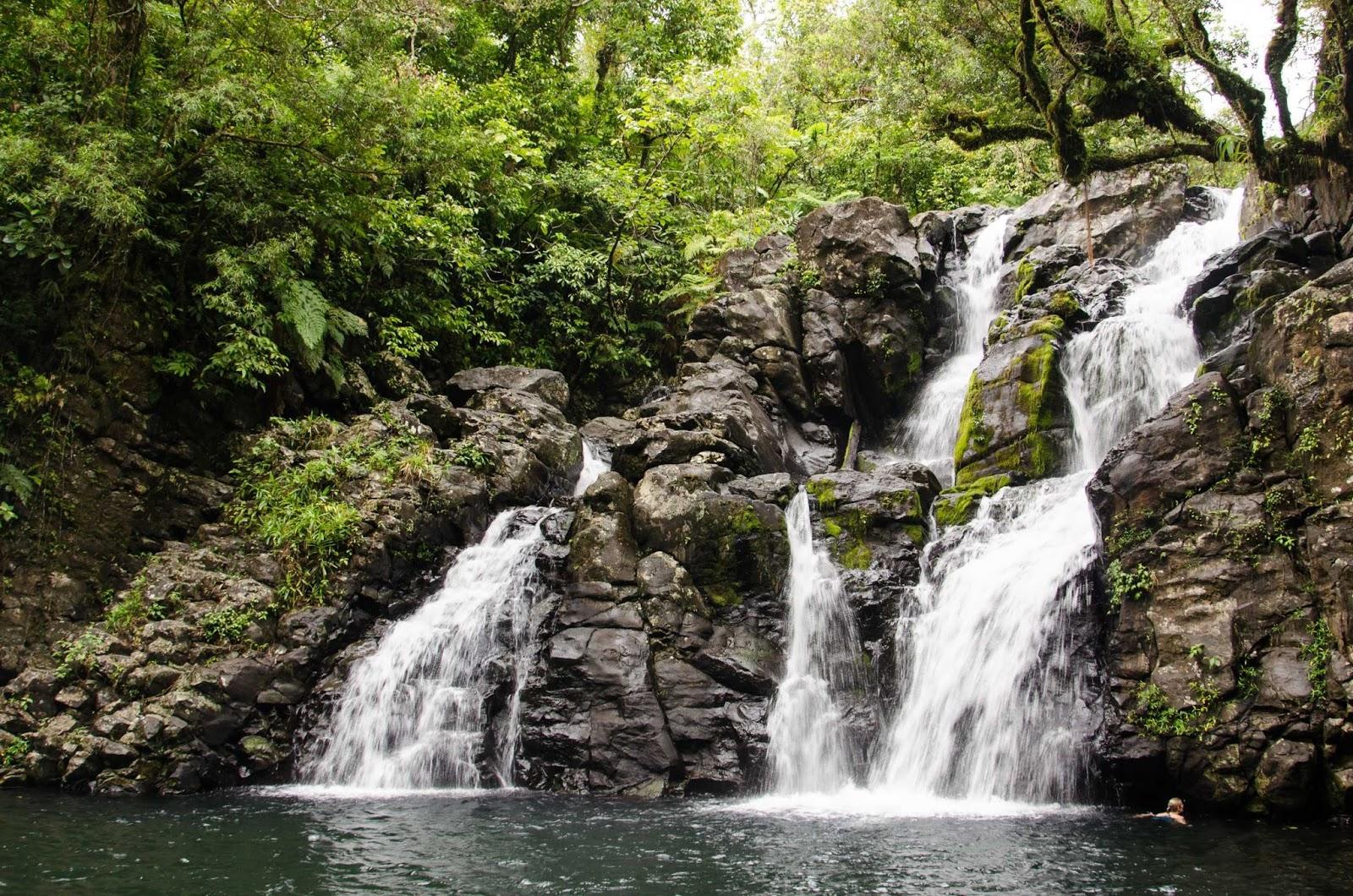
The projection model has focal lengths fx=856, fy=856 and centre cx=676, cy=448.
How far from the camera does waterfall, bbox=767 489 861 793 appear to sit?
10195mm

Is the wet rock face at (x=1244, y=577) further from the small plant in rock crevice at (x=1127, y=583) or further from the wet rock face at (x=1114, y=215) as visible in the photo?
the wet rock face at (x=1114, y=215)

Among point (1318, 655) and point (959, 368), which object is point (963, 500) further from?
point (959, 368)

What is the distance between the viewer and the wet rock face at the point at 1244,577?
8070 mm

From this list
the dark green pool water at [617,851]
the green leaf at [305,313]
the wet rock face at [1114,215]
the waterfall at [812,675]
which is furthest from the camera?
the wet rock face at [1114,215]

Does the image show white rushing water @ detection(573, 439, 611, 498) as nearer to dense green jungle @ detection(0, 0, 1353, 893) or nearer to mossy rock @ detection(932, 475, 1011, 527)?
A: dense green jungle @ detection(0, 0, 1353, 893)

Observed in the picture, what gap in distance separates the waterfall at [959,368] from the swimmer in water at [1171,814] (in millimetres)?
7009

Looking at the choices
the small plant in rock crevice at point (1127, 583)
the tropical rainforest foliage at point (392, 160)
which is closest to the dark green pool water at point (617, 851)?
→ the small plant in rock crevice at point (1127, 583)

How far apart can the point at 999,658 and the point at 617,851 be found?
5.31 meters

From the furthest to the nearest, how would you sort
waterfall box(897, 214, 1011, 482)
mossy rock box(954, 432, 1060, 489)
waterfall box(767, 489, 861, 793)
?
waterfall box(897, 214, 1011, 482) < mossy rock box(954, 432, 1060, 489) < waterfall box(767, 489, 861, 793)

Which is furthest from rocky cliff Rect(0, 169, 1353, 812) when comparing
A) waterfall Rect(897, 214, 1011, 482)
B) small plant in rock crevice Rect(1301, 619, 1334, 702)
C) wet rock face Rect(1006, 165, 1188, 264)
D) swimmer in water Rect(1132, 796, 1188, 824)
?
wet rock face Rect(1006, 165, 1188, 264)

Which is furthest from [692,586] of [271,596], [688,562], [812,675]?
[271,596]

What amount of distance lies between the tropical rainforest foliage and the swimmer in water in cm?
956

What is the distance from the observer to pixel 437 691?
36.4ft

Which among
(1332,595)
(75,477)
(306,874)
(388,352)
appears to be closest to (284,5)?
(388,352)
